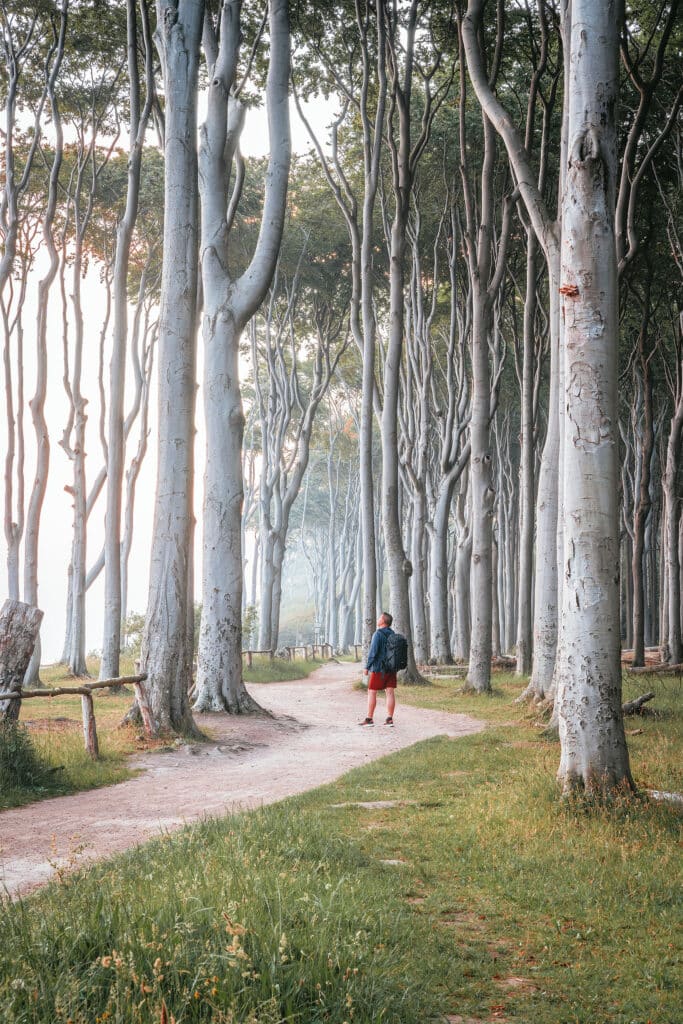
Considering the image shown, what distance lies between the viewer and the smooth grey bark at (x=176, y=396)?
1129 centimetres

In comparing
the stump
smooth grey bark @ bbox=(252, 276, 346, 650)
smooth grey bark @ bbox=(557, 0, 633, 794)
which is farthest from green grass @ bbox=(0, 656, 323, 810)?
smooth grey bark @ bbox=(252, 276, 346, 650)

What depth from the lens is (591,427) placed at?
701 centimetres

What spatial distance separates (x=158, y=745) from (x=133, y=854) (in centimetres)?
544

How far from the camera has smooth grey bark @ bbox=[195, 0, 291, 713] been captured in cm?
1323

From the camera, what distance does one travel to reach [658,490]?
35.5 meters

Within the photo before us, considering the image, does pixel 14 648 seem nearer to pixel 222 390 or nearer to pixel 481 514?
pixel 222 390

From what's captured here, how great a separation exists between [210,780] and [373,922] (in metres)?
5.17

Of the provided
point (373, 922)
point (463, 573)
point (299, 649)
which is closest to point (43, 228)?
point (463, 573)

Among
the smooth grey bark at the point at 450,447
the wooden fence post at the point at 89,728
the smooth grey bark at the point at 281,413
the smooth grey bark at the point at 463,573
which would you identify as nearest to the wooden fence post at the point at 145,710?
the wooden fence post at the point at 89,728

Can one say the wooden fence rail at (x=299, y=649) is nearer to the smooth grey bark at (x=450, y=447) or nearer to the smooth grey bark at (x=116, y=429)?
the smooth grey bark at (x=450, y=447)

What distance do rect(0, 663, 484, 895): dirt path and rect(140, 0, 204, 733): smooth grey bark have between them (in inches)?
45.8

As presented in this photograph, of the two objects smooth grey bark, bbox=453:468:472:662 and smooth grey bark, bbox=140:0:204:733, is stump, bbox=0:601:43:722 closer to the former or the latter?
smooth grey bark, bbox=140:0:204:733

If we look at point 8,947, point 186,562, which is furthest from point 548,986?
point 186,562

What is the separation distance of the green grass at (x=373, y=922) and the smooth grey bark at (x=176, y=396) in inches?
186
